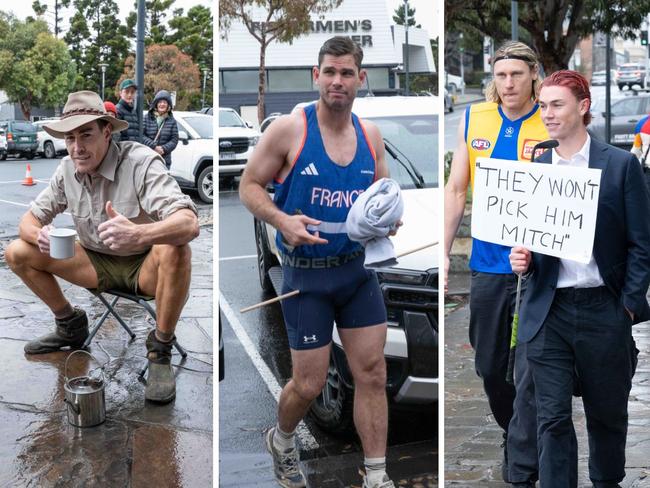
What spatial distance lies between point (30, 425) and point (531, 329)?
2636 mm

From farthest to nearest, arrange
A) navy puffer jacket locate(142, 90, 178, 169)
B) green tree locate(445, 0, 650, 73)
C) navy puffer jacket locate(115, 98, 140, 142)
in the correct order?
green tree locate(445, 0, 650, 73)
navy puffer jacket locate(142, 90, 178, 169)
navy puffer jacket locate(115, 98, 140, 142)

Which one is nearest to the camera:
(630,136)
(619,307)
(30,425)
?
(619,307)

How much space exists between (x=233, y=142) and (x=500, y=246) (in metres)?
1.67

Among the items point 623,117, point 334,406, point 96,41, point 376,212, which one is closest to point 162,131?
point 96,41

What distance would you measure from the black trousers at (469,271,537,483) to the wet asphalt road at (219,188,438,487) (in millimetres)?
942

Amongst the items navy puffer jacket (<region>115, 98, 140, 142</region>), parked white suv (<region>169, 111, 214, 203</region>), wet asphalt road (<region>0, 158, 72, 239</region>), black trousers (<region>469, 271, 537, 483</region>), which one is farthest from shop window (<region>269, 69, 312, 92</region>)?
wet asphalt road (<region>0, 158, 72, 239</region>)

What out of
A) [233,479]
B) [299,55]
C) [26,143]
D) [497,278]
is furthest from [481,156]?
[26,143]

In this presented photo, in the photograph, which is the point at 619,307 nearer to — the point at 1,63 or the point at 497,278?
the point at 497,278

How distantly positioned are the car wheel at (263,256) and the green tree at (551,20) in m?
11.4

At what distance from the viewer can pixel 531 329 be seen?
4176 millimetres

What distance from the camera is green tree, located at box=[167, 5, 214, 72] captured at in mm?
5152

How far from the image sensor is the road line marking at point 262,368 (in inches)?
141

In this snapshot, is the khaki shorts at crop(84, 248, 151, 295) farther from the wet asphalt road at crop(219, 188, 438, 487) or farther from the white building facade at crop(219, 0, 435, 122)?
the white building facade at crop(219, 0, 435, 122)

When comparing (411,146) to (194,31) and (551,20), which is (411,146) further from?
(551,20)
